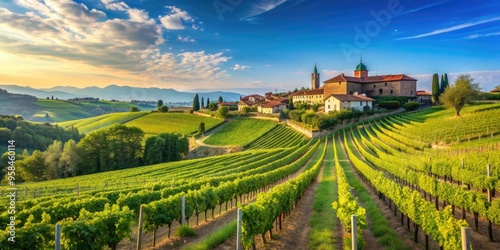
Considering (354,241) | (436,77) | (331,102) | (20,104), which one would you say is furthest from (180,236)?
(20,104)

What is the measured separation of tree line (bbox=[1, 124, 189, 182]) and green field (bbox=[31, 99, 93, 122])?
9471 cm

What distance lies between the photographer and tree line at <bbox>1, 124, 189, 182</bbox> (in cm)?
5719

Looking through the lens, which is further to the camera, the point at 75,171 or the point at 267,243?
the point at 75,171

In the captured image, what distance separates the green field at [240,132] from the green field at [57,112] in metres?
104

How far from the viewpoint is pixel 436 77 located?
294ft

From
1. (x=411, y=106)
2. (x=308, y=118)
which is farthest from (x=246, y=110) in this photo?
(x=411, y=106)

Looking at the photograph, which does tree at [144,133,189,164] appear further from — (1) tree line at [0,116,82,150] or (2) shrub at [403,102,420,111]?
(2) shrub at [403,102,420,111]

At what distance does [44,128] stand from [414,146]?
102 meters

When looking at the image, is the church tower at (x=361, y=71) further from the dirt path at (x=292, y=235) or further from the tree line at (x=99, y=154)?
the dirt path at (x=292, y=235)

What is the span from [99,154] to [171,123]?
44774 millimetres

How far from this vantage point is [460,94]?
182 ft

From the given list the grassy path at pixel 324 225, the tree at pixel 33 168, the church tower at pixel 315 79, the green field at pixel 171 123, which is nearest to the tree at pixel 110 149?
the tree at pixel 33 168

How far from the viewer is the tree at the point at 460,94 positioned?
2196 inches

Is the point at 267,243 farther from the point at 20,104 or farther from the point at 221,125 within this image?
the point at 20,104
